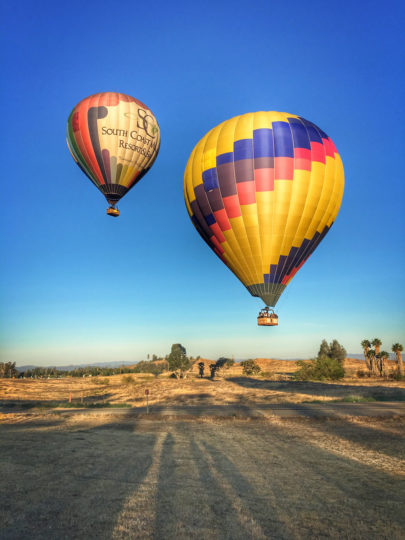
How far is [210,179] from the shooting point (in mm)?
24938

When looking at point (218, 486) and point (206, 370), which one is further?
point (206, 370)

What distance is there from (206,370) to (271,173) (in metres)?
72.0

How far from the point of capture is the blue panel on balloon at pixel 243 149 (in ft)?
77.6

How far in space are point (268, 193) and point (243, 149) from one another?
3.67 m

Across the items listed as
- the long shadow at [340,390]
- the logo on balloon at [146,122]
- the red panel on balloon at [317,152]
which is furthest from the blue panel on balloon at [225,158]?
the long shadow at [340,390]

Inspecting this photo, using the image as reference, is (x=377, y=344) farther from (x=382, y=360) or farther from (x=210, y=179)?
(x=210, y=179)

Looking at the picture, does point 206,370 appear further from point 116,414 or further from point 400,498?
point 400,498

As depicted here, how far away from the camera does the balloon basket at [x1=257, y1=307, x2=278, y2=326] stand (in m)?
24.2

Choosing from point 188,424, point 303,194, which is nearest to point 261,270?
point 303,194

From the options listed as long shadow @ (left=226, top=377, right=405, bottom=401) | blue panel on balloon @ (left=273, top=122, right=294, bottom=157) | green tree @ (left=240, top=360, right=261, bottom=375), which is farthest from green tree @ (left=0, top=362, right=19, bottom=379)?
blue panel on balloon @ (left=273, top=122, right=294, bottom=157)

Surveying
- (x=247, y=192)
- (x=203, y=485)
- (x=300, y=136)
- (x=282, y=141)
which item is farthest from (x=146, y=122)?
(x=203, y=485)

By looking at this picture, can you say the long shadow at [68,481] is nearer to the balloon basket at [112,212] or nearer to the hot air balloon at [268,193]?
the hot air balloon at [268,193]

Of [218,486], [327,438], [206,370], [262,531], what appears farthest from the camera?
[206,370]

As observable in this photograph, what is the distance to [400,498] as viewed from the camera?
28.8 feet
